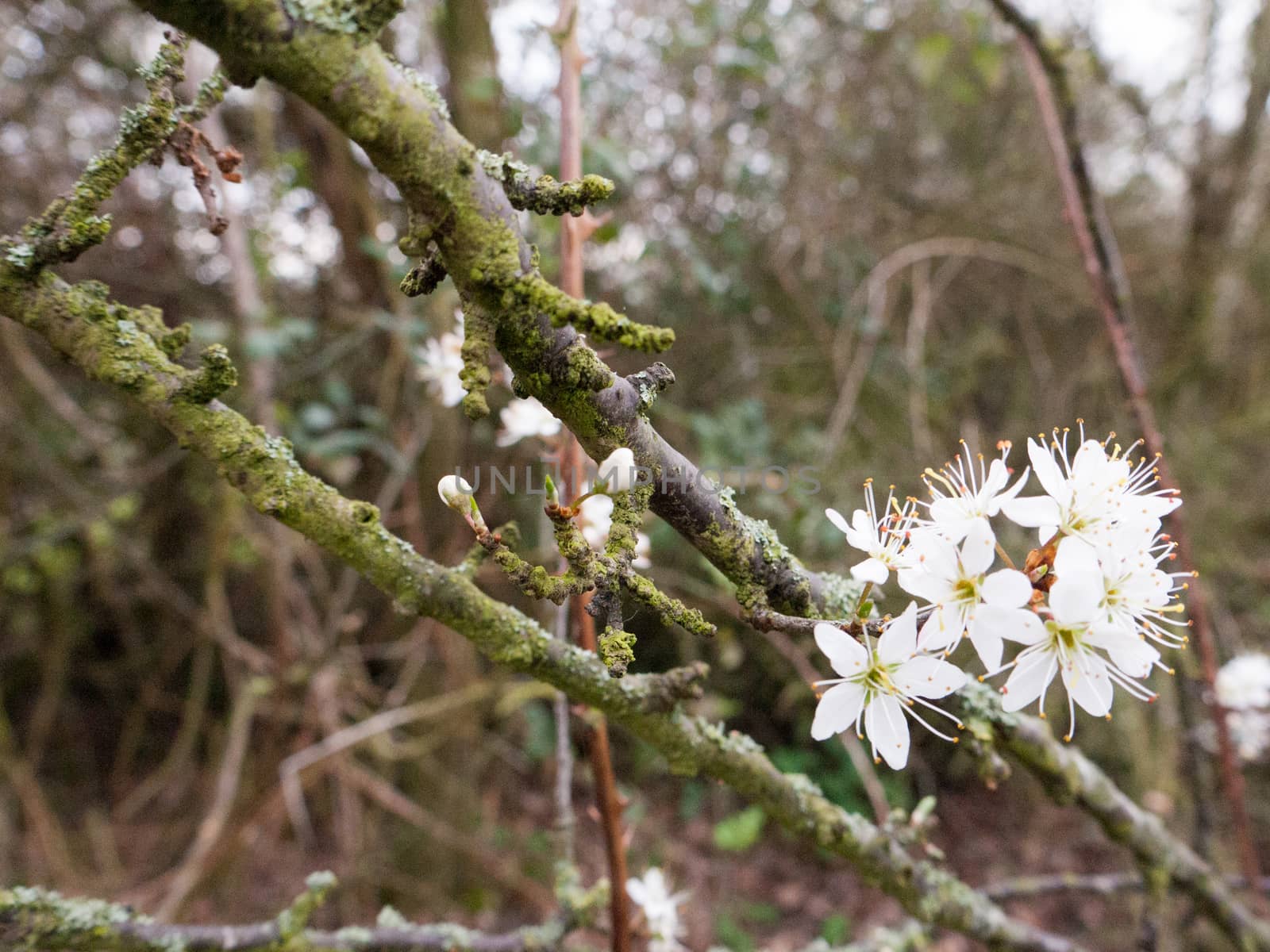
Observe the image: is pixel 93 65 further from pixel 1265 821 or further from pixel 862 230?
pixel 1265 821

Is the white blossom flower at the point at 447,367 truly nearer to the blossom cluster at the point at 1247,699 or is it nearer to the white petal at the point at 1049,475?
the white petal at the point at 1049,475

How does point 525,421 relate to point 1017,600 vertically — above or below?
above

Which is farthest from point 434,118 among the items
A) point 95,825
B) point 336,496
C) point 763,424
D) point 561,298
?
point 95,825

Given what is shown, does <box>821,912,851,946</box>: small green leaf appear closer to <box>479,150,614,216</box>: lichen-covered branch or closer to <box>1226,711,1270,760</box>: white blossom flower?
<box>1226,711,1270,760</box>: white blossom flower

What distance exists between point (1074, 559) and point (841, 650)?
17 cm

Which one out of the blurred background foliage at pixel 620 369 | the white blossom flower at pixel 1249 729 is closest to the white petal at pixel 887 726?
the blurred background foliage at pixel 620 369

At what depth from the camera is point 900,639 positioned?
1.76 feet

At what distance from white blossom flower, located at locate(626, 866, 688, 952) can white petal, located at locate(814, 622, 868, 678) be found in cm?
85

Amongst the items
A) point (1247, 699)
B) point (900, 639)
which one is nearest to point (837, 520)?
point (900, 639)

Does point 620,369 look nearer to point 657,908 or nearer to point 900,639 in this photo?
point 657,908

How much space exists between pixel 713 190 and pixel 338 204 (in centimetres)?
119

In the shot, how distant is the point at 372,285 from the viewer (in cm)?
237

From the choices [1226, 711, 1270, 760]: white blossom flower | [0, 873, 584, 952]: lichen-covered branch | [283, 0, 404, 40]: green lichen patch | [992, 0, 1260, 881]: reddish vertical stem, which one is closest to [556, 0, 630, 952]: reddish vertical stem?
[0, 873, 584, 952]: lichen-covered branch

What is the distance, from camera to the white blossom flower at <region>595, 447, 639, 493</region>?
17.8 inches
